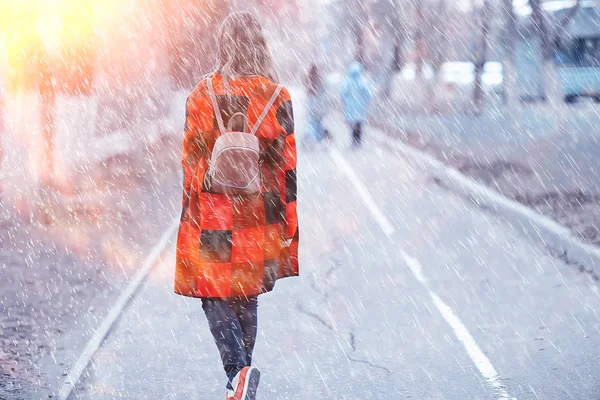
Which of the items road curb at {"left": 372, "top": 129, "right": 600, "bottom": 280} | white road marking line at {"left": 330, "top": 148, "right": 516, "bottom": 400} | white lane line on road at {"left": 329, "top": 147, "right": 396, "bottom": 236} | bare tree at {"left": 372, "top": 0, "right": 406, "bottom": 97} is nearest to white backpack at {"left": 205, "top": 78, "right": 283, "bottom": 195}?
white road marking line at {"left": 330, "top": 148, "right": 516, "bottom": 400}

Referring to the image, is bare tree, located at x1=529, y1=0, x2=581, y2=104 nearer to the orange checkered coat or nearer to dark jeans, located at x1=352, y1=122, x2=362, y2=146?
dark jeans, located at x1=352, y1=122, x2=362, y2=146

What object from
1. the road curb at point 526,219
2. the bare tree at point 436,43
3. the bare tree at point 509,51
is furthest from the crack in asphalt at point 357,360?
the bare tree at point 436,43

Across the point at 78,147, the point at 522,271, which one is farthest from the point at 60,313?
the point at 78,147

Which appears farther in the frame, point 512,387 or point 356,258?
point 356,258

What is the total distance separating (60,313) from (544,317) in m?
3.58

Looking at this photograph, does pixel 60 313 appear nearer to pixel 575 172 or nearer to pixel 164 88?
pixel 575 172

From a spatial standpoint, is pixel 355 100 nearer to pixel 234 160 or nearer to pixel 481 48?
pixel 481 48

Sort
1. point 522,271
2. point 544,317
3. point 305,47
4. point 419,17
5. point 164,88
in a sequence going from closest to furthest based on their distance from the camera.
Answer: point 544,317
point 522,271
point 164,88
point 419,17
point 305,47

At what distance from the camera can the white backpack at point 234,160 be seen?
3.63 m

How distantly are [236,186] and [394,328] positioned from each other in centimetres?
268

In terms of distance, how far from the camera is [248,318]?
13.3ft

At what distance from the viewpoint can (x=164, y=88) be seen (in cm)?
2208

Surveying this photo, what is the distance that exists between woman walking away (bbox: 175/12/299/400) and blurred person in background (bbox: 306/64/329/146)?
52.8ft

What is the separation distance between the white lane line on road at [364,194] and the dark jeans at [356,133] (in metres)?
1.28
